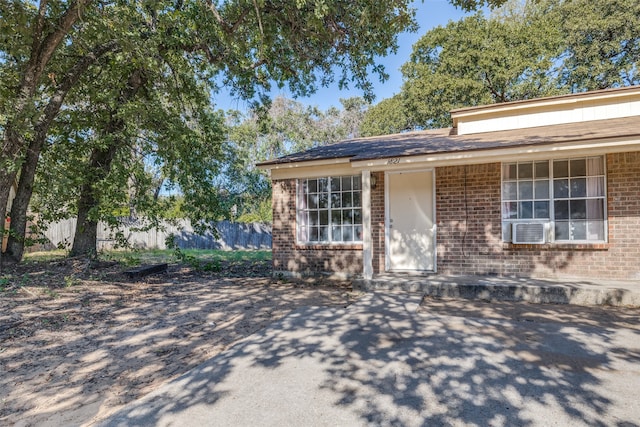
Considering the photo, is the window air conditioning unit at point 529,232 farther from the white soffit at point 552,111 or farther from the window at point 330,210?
the window at point 330,210

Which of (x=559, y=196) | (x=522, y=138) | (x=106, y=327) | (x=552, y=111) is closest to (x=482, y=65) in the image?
(x=552, y=111)

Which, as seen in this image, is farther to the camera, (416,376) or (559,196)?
(559,196)

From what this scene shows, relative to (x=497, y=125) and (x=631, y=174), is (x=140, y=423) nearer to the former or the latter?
(x=631, y=174)

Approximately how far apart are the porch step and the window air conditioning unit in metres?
0.76

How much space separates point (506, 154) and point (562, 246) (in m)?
2.16

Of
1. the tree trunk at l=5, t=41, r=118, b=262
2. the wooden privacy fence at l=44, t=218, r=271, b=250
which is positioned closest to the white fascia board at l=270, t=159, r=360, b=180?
the tree trunk at l=5, t=41, r=118, b=262

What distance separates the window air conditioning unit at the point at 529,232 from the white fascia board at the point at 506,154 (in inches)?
51.0

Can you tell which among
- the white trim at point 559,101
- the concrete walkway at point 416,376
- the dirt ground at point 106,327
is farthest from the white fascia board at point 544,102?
the dirt ground at point 106,327

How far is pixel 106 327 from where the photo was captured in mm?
4891

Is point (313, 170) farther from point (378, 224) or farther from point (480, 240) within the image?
point (480, 240)

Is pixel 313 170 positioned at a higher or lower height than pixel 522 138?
lower

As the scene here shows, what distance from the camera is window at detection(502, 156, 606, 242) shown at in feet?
21.8

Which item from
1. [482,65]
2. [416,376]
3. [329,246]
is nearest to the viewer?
[416,376]

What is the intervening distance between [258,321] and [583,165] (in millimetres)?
6610
